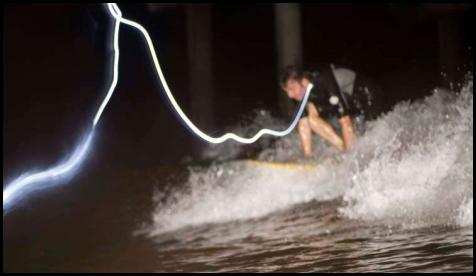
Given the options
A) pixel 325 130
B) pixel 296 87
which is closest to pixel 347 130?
pixel 325 130

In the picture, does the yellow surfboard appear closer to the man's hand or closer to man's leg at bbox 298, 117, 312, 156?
man's leg at bbox 298, 117, 312, 156

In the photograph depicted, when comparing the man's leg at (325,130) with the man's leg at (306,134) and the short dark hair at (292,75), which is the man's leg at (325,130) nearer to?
the man's leg at (306,134)

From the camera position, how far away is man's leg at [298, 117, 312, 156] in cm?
806

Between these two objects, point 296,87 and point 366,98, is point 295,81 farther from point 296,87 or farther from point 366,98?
point 366,98

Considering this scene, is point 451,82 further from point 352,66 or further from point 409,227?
point 409,227

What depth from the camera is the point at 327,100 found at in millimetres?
7754

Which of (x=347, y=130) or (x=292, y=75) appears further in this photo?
(x=347, y=130)

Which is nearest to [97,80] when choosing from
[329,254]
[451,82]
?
[451,82]

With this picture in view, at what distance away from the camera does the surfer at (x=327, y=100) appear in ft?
25.1

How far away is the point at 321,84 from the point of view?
768cm

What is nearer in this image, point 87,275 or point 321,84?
point 87,275

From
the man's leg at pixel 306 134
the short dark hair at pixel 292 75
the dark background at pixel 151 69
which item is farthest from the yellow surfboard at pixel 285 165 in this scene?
the dark background at pixel 151 69

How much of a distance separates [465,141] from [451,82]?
16.1ft

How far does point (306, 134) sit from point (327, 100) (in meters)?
0.54
